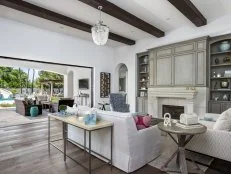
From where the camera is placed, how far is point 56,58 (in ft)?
18.6

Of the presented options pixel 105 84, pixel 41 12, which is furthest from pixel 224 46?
pixel 41 12

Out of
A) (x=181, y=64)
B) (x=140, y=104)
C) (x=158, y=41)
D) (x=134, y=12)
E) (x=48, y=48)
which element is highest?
(x=134, y=12)

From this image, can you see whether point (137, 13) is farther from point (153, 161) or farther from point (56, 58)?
point (153, 161)

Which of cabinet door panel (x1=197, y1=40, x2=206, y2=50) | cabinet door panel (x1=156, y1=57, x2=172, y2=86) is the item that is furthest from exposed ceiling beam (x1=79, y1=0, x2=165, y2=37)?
cabinet door panel (x1=197, y1=40, x2=206, y2=50)

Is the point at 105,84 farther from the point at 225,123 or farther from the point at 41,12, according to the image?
the point at 225,123

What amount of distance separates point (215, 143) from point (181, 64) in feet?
10.2

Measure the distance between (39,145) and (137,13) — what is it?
13.3ft

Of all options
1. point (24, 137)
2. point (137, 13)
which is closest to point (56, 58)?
point (24, 137)

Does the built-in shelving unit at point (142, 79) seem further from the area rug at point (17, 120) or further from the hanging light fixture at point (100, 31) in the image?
the area rug at point (17, 120)

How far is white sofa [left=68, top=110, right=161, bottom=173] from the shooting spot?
7.66 feet

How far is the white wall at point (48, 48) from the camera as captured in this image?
15.4 ft

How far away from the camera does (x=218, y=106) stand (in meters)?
4.43

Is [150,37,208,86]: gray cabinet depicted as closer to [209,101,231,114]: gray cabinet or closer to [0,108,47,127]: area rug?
[209,101,231,114]: gray cabinet

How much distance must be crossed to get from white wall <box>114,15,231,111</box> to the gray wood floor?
3867 millimetres
